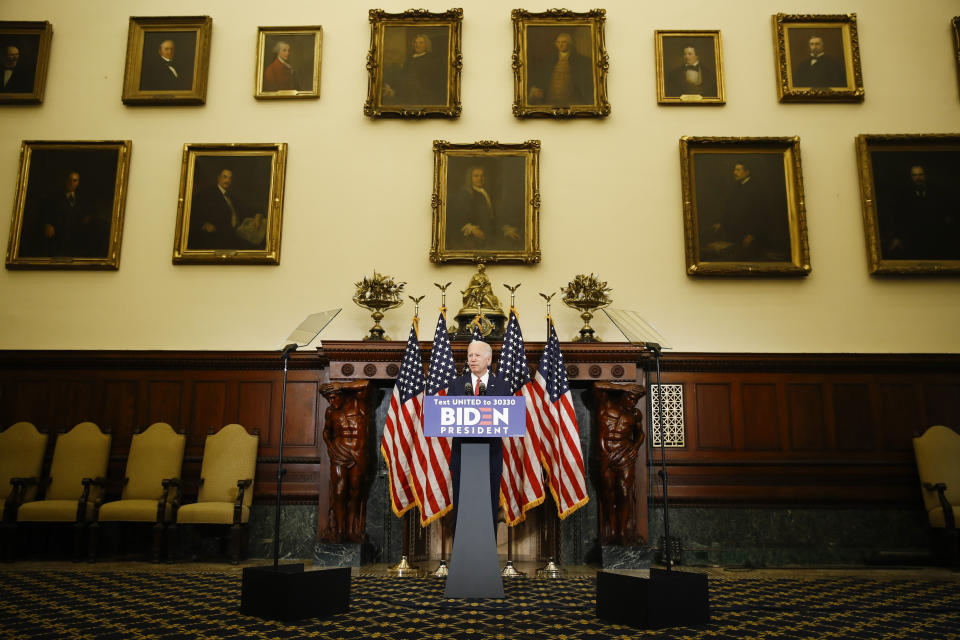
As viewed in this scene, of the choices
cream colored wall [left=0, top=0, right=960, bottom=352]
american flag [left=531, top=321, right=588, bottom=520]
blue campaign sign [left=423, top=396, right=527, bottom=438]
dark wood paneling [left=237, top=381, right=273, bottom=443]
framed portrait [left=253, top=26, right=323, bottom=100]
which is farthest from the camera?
framed portrait [left=253, top=26, right=323, bottom=100]

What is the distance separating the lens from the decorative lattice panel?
7.41m

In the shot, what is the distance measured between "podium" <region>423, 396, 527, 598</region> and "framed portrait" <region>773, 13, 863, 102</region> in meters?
6.15

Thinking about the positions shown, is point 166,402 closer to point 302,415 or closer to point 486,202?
point 302,415

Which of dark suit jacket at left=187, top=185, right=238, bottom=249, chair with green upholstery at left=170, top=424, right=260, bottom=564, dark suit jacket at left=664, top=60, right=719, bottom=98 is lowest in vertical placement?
chair with green upholstery at left=170, top=424, right=260, bottom=564

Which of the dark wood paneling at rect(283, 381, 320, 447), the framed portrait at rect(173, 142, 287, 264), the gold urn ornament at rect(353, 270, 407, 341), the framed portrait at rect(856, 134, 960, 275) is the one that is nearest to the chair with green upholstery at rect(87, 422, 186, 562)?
the dark wood paneling at rect(283, 381, 320, 447)

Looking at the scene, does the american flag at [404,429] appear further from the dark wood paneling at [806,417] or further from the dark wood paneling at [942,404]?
the dark wood paneling at [942,404]

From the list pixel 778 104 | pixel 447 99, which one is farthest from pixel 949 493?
pixel 447 99

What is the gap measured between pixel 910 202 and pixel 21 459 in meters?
10.4

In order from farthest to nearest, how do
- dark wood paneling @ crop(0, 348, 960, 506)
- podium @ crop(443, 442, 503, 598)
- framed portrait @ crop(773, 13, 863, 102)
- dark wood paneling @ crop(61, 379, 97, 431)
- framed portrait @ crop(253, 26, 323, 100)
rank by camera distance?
framed portrait @ crop(253, 26, 323, 100), framed portrait @ crop(773, 13, 863, 102), dark wood paneling @ crop(61, 379, 97, 431), dark wood paneling @ crop(0, 348, 960, 506), podium @ crop(443, 442, 503, 598)

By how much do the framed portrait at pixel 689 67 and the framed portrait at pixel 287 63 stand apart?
428 centimetres

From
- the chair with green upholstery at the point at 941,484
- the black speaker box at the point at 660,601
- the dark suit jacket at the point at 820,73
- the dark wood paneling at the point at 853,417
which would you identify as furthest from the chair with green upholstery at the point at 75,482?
the dark suit jacket at the point at 820,73

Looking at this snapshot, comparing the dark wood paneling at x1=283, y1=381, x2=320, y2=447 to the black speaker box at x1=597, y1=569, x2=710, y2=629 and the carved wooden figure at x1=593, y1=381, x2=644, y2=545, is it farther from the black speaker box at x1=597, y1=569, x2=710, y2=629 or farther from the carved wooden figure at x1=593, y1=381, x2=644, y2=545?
the black speaker box at x1=597, y1=569, x2=710, y2=629

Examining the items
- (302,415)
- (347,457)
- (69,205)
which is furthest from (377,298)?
(69,205)

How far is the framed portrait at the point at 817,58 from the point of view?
8.32 meters
